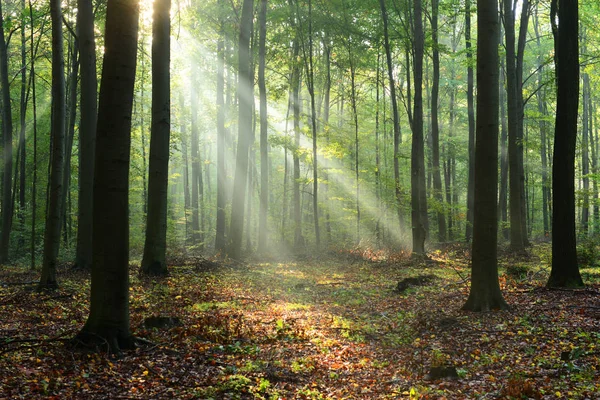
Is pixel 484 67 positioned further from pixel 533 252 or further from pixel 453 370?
pixel 533 252

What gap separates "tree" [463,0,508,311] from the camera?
26.4 ft

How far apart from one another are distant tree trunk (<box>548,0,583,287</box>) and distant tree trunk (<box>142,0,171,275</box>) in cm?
898

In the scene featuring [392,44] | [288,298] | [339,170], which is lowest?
[288,298]

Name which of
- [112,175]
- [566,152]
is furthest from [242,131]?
[112,175]

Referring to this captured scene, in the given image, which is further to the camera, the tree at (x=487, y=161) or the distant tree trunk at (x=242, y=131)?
the distant tree trunk at (x=242, y=131)

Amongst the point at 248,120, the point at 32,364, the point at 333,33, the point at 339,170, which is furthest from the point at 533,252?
the point at 32,364

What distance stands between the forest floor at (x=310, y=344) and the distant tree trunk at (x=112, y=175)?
1.66ft

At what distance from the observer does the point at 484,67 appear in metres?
8.05

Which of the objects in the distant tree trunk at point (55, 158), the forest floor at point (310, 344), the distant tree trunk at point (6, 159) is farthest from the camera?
the distant tree trunk at point (6, 159)

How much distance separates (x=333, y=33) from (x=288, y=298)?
49.0 ft

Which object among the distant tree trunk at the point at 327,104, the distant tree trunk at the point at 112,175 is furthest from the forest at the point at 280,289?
the distant tree trunk at the point at 327,104

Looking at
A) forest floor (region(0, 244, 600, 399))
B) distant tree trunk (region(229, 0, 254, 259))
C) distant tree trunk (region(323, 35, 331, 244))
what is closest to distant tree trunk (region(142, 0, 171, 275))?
forest floor (region(0, 244, 600, 399))

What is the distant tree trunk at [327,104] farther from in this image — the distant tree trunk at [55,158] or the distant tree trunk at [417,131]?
the distant tree trunk at [55,158]

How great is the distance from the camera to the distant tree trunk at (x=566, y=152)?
909 centimetres
